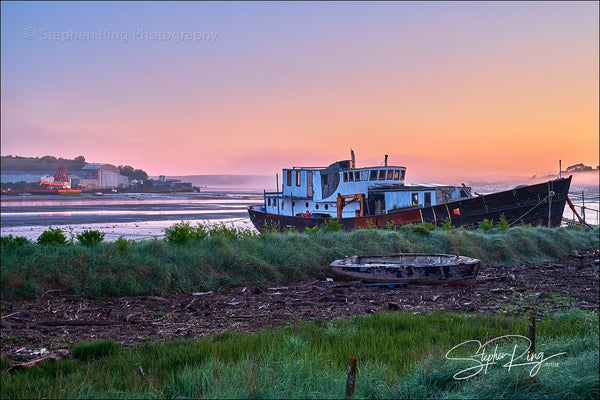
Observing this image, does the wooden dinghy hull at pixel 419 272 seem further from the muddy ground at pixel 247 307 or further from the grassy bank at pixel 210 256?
the grassy bank at pixel 210 256

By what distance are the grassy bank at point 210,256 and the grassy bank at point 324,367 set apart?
5.03 meters

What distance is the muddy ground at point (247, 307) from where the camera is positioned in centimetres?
865

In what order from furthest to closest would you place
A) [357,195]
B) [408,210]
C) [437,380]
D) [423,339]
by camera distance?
[357,195] < [408,210] < [423,339] < [437,380]

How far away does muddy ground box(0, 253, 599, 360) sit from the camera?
8648 mm

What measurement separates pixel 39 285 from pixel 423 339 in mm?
8983

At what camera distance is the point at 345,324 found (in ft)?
28.3

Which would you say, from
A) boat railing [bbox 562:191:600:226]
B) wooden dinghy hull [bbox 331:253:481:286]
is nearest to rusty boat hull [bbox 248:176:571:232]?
boat railing [bbox 562:191:600:226]

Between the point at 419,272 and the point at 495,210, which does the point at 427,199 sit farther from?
the point at 419,272

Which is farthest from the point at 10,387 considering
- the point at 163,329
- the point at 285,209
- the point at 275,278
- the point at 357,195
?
the point at 285,209

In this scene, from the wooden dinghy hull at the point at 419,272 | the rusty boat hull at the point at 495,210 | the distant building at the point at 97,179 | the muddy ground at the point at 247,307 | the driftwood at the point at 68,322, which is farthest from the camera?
the distant building at the point at 97,179

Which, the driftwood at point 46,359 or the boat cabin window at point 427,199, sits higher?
the boat cabin window at point 427,199

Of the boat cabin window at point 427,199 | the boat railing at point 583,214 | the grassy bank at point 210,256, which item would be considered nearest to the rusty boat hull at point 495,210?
the boat cabin window at point 427,199

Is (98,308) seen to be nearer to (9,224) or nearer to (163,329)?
(163,329)

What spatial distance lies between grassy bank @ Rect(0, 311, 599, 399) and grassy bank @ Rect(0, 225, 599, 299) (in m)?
5.03
